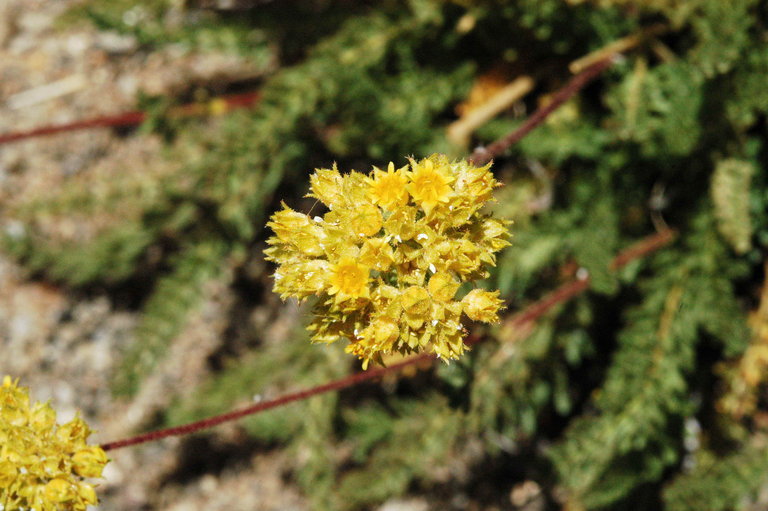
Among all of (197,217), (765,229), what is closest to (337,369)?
(197,217)

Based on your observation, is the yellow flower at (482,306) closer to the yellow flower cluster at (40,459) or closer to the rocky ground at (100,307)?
the yellow flower cluster at (40,459)

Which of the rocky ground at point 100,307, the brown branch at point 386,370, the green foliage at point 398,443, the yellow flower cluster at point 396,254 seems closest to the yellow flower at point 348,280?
the yellow flower cluster at point 396,254

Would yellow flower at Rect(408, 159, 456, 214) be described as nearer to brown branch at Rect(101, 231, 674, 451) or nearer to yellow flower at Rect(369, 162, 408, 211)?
yellow flower at Rect(369, 162, 408, 211)

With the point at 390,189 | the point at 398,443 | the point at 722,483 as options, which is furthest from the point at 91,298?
the point at 722,483

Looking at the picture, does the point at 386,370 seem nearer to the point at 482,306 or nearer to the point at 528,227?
the point at 482,306

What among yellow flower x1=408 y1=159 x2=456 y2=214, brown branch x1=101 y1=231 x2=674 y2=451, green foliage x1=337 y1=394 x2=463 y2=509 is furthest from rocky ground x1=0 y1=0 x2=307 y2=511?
yellow flower x1=408 y1=159 x2=456 y2=214

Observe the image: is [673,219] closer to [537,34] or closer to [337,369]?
[537,34]
